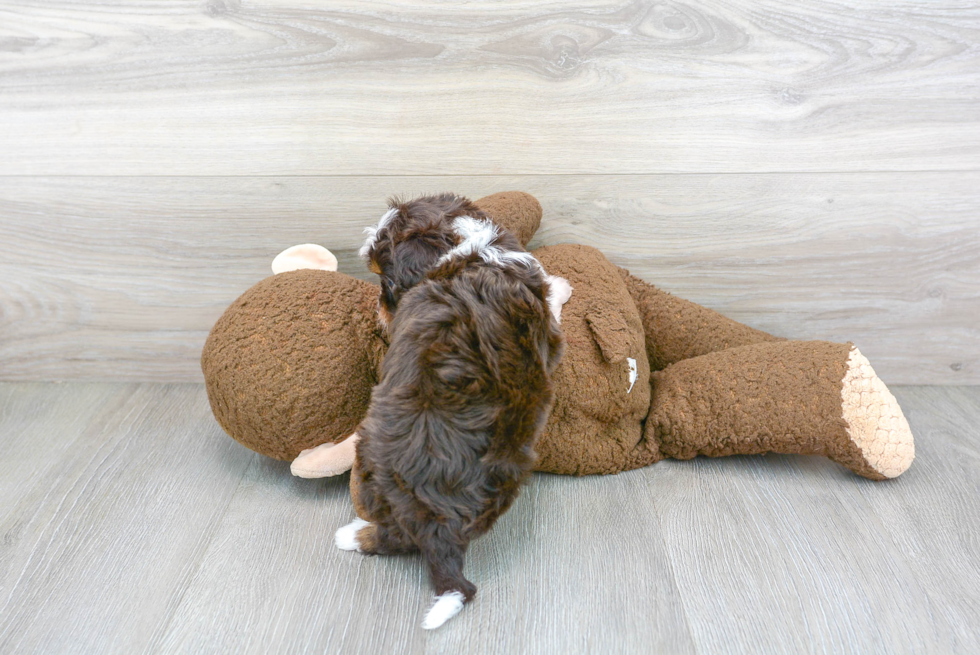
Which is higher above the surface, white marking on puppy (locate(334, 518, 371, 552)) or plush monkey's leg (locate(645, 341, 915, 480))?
plush monkey's leg (locate(645, 341, 915, 480))

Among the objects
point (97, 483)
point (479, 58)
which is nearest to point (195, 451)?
point (97, 483)

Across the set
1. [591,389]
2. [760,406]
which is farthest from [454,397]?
[760,406]

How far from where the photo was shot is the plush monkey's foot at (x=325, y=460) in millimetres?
1042

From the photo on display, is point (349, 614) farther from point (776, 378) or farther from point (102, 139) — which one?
point (102, 139)

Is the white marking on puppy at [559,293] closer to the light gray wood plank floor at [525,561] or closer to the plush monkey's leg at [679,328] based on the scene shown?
the plush monkey's leg at [679,328]

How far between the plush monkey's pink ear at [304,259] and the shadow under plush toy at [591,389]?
0.16 ft

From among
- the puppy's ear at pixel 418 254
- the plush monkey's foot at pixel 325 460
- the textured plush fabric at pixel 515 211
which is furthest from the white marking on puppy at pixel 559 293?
the plush monkey's foot at pixel 325 460

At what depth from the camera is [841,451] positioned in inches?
41.7

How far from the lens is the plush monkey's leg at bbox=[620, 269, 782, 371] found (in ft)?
3.97

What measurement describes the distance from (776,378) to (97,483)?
1.16 meters

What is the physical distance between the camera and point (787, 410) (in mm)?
1062

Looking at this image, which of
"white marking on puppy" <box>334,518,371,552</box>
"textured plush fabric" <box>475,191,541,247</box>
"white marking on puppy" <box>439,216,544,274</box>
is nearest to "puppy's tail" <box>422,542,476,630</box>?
"white marking on puppy" <box>334,518,371,552</box>

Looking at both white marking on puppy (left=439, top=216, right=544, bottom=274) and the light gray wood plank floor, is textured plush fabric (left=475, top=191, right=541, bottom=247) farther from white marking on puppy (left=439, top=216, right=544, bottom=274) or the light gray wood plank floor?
the light gray wood plank floor

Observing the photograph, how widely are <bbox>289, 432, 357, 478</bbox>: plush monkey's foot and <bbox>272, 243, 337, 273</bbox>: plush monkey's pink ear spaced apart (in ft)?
1.07
